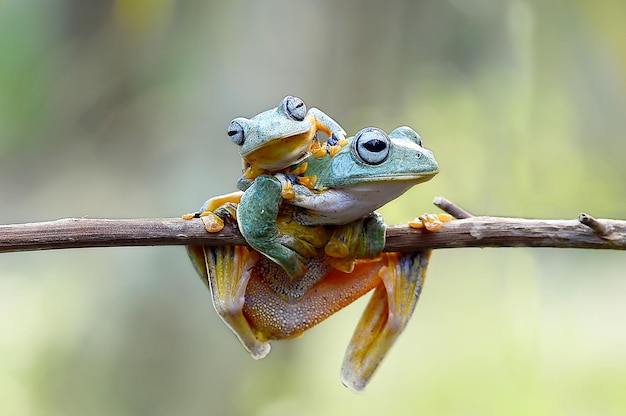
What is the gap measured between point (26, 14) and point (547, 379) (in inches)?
121

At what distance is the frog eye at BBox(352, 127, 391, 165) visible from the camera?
46.8 inches

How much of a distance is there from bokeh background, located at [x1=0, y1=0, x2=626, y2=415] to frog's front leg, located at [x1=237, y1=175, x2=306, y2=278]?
1.83 meters

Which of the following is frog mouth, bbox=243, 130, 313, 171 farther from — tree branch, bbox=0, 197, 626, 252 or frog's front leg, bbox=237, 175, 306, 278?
tree branch, bbox=0, 197, 626, 252

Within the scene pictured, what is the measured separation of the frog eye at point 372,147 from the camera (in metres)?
1.19

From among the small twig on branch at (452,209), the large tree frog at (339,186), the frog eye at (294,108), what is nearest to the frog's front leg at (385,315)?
the small twig on branch at (452,209)

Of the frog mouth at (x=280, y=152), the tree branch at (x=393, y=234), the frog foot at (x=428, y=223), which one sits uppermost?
the frog mouth at (x=280, y=152)

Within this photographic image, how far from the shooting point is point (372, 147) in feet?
3.93

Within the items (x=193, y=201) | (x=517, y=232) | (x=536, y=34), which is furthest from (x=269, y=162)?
(x=536, y=34)

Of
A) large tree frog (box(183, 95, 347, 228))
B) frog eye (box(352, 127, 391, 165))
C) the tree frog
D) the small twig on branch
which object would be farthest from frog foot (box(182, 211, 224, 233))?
the small twig on branch

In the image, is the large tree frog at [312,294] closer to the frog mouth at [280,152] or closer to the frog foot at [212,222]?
the frog foot at [212,222]

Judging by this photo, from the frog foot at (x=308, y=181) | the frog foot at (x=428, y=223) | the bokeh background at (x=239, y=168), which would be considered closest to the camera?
the frog foot at (x=308, y=181)

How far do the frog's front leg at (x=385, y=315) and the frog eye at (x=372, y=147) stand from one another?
34 centimetres

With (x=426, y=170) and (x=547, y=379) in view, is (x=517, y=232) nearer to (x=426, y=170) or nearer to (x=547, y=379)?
(x=426, y=170)

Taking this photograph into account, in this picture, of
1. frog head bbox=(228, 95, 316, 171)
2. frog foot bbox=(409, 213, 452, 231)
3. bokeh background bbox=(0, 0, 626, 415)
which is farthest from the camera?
bokeh background bbox=(0, 0, 626, 415)
